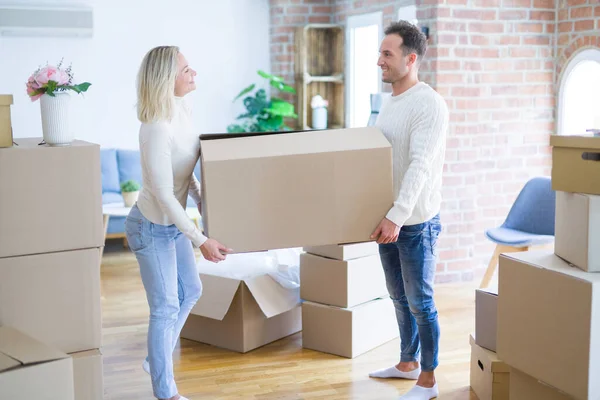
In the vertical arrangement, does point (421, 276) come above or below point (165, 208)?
below

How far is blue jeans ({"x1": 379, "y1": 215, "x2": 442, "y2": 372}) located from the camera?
2777 mm

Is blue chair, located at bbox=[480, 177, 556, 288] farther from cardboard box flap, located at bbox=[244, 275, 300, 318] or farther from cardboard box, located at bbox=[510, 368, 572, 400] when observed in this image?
cardboard box, located at bbox=[510, 368, 572, 400]

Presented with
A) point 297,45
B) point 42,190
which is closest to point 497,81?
point 297,45

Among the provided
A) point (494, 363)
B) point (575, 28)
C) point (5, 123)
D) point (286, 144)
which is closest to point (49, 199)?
point (5, 123)

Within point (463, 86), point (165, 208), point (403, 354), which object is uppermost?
point (463, 86)

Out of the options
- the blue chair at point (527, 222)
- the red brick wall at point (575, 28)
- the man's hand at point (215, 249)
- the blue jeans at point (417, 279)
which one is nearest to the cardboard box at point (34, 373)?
the man's hand at point (215, 249)

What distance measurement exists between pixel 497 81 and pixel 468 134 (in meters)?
0.39

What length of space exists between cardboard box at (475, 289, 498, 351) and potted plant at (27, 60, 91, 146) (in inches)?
66.2

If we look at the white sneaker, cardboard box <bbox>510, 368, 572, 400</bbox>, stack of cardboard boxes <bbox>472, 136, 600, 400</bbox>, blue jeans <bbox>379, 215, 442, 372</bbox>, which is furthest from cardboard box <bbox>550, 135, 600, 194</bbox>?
the white sneaker

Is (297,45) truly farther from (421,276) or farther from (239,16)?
(421,276)

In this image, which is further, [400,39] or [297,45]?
[297,45]

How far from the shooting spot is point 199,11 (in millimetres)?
6523

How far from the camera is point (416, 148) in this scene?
2.63 meters

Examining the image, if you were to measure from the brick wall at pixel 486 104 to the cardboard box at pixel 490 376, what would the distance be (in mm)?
1796
